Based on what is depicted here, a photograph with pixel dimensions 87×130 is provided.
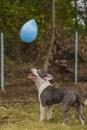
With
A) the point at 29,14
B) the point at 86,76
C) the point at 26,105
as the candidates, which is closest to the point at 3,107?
the point at 26,105

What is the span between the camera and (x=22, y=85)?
14.0 m

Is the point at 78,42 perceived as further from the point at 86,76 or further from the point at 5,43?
the point at 5,43

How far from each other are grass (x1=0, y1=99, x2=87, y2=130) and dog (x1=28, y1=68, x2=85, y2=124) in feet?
0.79

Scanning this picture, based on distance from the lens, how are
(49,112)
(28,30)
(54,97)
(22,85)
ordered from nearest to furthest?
(54,97) < (49,112) < (28,30) < (22,85)

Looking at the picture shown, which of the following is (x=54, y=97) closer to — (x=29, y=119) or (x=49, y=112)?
(x=49, y=112)

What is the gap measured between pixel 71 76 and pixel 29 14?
9.05 ft

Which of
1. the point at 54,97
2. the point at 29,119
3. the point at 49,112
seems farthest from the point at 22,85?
the point at 54,97

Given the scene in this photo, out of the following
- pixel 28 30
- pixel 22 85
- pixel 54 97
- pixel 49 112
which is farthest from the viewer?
pixel 22 85

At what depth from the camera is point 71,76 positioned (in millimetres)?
14891

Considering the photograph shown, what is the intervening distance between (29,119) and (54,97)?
91 centimetres

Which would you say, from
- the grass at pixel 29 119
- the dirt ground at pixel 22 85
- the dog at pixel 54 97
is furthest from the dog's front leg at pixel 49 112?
the dirt ground at pixel 22 85

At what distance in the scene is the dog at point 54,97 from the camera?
28.3 feet

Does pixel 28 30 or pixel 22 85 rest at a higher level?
pixel 28 30

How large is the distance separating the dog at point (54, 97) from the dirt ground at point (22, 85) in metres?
2.42
